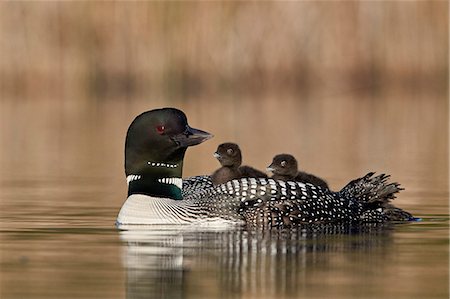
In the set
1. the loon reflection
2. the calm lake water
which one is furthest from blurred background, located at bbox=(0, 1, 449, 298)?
the loon reflection

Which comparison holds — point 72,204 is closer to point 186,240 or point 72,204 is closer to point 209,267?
point 186,240

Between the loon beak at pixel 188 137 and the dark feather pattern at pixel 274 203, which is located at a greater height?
the loon beak at pixel 188 137

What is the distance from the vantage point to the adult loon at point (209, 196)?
30.1 ft

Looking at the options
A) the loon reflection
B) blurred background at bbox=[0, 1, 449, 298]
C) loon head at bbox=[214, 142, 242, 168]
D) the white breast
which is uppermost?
blurred background at bbox=[0, 1, 449, 298]

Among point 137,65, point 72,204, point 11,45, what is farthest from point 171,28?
point 72,204

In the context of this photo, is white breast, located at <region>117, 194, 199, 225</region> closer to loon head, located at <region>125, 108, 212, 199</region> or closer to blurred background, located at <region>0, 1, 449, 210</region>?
loon head, located at <region>125, 108, 212, 199</region>

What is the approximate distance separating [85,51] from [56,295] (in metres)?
19.5

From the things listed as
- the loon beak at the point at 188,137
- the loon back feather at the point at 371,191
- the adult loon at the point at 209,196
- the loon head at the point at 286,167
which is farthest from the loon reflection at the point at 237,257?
the loon head at the point at 286,167

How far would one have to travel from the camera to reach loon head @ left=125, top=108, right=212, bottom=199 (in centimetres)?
935

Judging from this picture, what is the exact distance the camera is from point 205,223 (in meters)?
9.15

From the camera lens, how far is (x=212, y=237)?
343 inches

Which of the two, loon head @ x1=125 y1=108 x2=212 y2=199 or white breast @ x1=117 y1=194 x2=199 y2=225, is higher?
loon head @ x1=125 y1=108 x2=212 y2=199

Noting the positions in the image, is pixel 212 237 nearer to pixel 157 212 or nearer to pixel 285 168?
pixel 157 212

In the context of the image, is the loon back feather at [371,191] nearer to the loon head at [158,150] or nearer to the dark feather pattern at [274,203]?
the dark feather pattern at [274,203]
